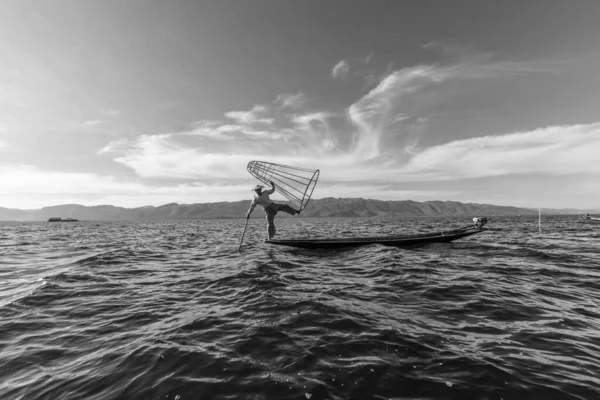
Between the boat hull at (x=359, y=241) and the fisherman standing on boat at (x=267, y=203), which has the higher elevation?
the fisherman standing on boat at (x=267, y=203)

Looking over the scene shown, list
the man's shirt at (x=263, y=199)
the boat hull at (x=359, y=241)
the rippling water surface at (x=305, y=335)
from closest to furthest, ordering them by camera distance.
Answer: the rippling water surface at (x=305, y=335) → the man's shirt at (x=263, y=199) → the boat hull at (x=359, y=241)

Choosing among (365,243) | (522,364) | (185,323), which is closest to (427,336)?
(522,364)

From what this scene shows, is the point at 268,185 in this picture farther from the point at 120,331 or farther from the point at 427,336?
the point at 427,336

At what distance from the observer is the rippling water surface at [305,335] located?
5.25m

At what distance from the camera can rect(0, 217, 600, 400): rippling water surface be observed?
17.2ft

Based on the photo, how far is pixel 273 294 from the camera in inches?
436

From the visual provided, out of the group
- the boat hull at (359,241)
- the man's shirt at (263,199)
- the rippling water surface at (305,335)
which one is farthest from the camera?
the boat hull at (359,241)

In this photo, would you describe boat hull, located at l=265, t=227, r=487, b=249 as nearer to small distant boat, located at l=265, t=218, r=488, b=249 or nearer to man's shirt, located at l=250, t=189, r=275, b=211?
small distant boat, located at l=265, t=218, r=488, b=249

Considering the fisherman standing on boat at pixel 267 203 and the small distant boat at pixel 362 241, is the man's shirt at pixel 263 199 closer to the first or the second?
the fisherman standing on boat at pixel 267 203

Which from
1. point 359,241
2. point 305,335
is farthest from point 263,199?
point 305,335

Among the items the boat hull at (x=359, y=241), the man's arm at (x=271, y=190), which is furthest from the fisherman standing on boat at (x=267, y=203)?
the boat hull at (x=359, y=241)

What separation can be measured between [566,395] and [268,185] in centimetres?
1993

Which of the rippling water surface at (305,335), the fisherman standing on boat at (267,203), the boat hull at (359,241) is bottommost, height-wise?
the rippling water surface at (305,335)

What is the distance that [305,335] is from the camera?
7.29 m
